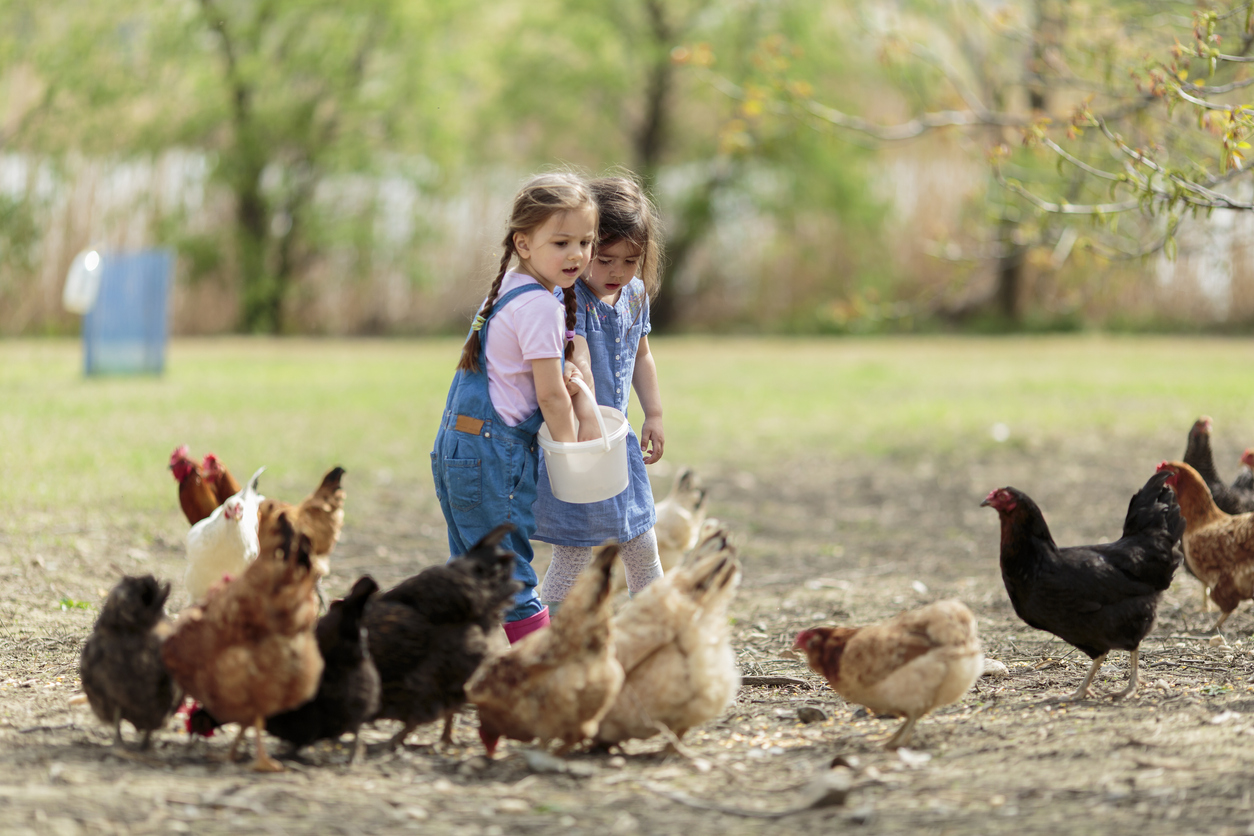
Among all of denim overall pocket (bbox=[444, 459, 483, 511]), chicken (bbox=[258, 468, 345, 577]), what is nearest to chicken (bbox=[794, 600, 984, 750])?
denim overall pocket (bbox=[444, 459, 483, 511])

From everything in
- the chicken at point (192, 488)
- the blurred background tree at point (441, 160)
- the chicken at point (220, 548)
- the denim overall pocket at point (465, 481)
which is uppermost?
the blurred background tree at point (441, 160)

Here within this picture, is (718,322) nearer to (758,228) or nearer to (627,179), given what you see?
(758,228)

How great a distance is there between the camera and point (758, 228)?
21688 mm

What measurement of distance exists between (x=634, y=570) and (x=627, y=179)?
1.43 m

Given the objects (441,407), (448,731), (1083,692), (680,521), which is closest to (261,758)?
(448,731)

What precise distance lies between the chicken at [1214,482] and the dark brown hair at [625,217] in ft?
9.67

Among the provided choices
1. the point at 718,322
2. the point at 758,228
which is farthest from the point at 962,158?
the point at 718,322

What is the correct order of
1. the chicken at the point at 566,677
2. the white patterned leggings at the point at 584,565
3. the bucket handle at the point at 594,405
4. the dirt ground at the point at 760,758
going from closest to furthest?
1. the dirt ground at the point at 760,758
2. the chicken at the point at 566,677
3. the bucket handle at the point at 594,405
4. the white patterned leggings at the point at 584,565

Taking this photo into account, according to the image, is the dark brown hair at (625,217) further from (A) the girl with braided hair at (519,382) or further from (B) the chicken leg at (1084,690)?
(B) the chicken leg at (1084,690)

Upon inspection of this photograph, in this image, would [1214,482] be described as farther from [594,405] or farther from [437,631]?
[437,631]

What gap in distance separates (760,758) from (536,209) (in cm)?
183

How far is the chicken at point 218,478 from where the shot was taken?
5266 millimetres

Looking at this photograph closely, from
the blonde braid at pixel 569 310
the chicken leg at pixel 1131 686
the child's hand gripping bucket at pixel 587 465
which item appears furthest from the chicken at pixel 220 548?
the chicken leg at pixel 1131 686

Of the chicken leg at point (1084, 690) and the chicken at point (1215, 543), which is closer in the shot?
the chicken leg at point (1084, 690)
